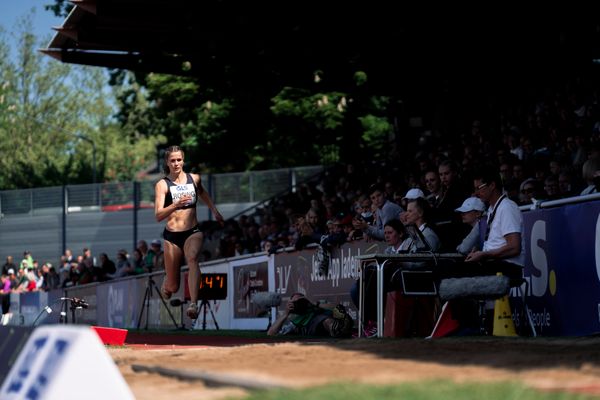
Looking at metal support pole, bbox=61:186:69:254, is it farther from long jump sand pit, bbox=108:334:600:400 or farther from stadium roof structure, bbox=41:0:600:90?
long jump sand pit, bbox=108:334:600:400

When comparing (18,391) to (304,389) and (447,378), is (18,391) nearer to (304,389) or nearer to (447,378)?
(304,389)

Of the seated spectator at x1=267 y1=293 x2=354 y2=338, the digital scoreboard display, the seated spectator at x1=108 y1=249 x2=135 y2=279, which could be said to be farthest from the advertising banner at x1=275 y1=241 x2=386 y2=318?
the seated spectator at x1=108 y1=249 x2=135 y2=279

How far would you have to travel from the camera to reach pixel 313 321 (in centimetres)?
1638

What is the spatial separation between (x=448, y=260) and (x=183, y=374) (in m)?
5.87

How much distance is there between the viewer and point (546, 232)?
42.7 ft

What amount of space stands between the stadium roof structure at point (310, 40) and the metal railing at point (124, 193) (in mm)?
9736

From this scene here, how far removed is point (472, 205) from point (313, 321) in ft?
11.4

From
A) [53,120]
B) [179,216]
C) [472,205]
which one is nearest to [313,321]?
[179,216]

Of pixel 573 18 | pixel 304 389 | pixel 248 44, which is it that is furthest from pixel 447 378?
pixel 573 18

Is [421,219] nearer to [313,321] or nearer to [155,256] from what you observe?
[313,321]

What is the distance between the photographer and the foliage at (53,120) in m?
83.8

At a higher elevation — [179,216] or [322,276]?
[179,216]

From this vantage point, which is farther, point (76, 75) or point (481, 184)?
point (76, 75)

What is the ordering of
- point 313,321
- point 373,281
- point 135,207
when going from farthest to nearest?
1. point 135,207
2. point 313,321
3. point 373,281
